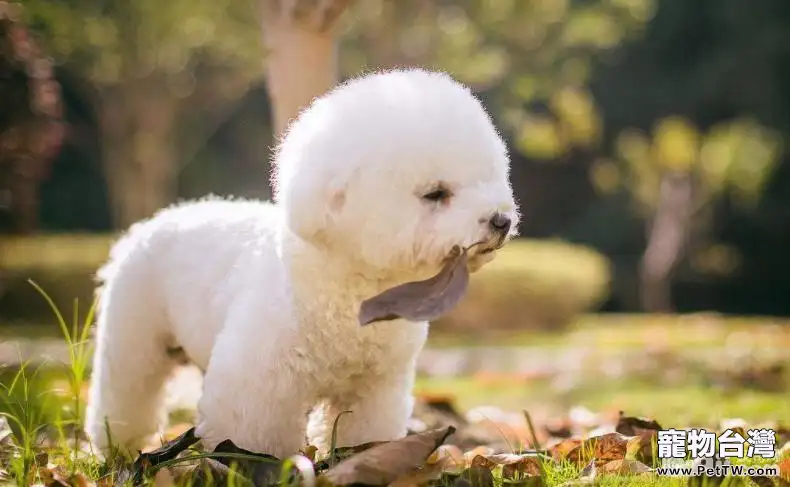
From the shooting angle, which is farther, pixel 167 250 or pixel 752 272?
pixel 752 272

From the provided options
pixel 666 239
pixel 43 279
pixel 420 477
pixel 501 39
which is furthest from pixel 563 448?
pixel 666 239

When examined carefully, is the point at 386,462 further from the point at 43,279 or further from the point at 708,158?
the point at 708,158

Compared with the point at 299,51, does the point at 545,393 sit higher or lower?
lower

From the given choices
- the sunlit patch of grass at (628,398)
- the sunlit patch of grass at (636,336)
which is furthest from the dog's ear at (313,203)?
the sunlit patch of grass at (636,336)

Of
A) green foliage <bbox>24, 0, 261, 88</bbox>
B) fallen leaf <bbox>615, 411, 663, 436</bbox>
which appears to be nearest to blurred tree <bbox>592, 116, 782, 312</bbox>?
green foliage <bbox>24, 0, 261, 88</bbox>

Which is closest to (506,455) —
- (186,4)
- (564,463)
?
(564,463)

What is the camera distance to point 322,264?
278 centimetres

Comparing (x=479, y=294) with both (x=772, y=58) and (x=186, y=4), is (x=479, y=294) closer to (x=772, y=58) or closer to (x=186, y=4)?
(x=186, y=4)

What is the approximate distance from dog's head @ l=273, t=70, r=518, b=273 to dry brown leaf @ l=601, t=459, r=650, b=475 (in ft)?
2.30

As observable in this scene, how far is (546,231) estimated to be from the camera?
70.5 feet

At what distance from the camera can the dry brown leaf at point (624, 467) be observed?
2760 millimetres

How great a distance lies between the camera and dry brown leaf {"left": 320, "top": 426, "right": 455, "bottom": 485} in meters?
2.33

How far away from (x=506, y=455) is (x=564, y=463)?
168 mm

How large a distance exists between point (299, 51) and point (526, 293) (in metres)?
8.31
